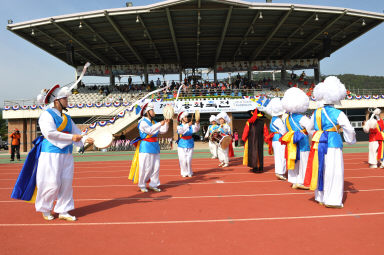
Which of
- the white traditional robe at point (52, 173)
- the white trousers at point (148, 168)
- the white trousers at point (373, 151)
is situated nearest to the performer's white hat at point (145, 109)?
the white trousers at point (148, 168)

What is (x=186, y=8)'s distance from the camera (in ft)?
67.9

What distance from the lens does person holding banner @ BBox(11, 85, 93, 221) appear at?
4.02m

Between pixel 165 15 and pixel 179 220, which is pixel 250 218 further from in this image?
pixel 165 15

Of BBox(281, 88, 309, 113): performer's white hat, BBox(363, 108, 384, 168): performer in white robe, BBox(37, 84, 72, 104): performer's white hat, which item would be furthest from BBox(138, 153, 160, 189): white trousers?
BBox(363, 108, 384, 168): performer in white robe

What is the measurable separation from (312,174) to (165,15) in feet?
66.4

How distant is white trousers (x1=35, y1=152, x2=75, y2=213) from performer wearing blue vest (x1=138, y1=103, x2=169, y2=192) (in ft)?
6.18

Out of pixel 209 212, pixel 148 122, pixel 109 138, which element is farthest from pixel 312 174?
pixel 109 138

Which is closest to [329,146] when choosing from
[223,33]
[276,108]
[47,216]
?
[276,108]

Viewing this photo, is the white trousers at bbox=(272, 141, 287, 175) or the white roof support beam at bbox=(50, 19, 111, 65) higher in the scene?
the white roof support beam at bbox=(50, 19, 111, 65)

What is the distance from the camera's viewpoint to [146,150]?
5.90 m

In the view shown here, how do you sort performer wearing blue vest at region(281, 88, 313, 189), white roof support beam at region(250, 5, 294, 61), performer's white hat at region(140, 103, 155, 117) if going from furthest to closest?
white roof support beam at region(250, 5, 294, 61)
performer's white hat at region(140, 103, 155, 117)
performer wearing blue vest at region(281, 88, 313, 189)

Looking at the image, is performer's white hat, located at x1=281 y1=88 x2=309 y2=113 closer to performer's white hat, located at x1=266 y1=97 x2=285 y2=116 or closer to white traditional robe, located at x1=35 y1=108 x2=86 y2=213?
performer's white hat, located at x1=266 y1=97 x2=285 y2=116

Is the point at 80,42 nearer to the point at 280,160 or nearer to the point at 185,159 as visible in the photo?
the point at 185,159

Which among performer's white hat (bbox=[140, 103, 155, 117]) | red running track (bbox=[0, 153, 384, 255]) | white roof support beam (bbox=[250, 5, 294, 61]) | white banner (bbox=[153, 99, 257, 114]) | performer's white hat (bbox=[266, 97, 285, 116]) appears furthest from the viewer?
white roof support beam (bbox=[250, 5, 294, 61])
